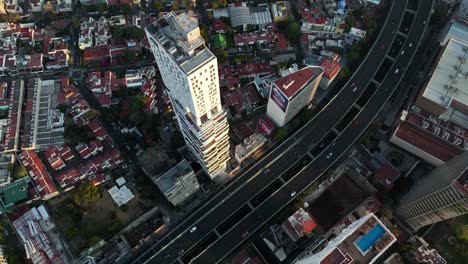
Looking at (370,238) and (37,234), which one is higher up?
(370,238)

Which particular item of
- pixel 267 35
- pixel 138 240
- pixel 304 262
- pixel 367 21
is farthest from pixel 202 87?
pixel 367 21

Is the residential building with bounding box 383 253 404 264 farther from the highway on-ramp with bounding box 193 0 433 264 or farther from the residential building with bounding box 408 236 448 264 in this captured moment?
the highway on-ramp with bounding box 193 0 433 264

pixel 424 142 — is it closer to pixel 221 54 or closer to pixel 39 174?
pixel 221 54

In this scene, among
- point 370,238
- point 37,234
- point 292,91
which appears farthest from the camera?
point 37,234

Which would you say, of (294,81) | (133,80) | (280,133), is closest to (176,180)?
(280,133)

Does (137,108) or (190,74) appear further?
(137,108)

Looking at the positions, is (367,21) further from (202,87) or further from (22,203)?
(22,203)
